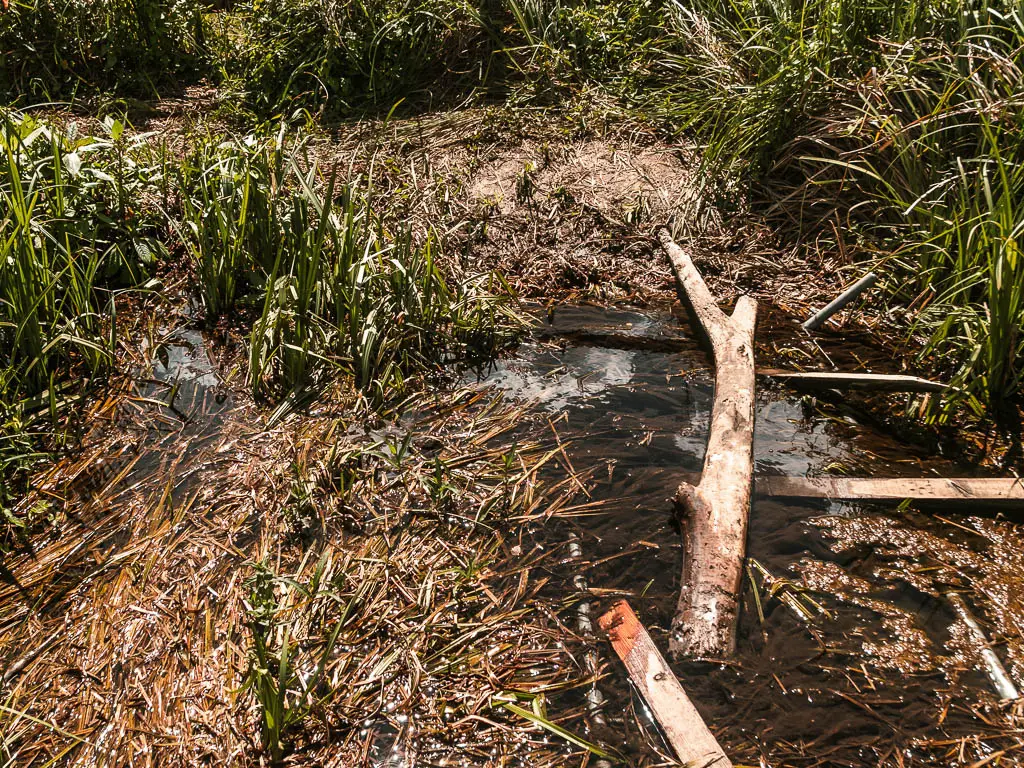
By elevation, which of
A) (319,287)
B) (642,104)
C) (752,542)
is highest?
(642,104)

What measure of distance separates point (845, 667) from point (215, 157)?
3.81 metres

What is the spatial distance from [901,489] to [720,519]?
820mm

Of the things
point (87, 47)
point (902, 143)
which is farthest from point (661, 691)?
point (87, 47)

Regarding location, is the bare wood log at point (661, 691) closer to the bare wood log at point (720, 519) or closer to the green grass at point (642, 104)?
the bare wood log at point (720, 519)

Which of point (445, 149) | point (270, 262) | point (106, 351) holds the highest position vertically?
point (445, 149)

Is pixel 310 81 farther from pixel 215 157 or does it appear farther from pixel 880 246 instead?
pixel 880 246

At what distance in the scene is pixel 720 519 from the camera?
7.75ft

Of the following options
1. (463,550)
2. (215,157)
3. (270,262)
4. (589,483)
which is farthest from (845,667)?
(215,157)

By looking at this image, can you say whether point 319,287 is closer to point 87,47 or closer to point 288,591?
point 288,591

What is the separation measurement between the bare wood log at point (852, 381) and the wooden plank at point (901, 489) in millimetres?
430

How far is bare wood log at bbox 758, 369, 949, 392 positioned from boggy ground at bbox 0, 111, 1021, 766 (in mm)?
163

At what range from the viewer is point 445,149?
4.82 metres

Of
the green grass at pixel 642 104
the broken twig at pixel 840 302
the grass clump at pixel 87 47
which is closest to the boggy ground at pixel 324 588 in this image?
the broken twig at pixel 840 302

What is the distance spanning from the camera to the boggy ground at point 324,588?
1.94 metres
